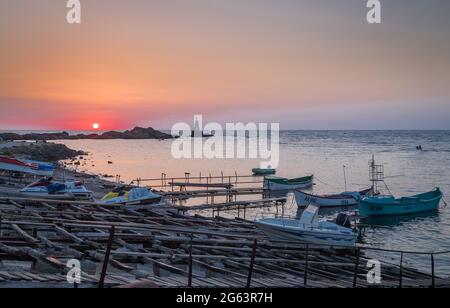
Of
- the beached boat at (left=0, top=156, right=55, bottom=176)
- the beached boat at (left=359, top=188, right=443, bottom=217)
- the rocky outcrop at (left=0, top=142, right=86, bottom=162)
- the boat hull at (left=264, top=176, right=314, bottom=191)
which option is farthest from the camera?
the rocky outcrop at (left=0, top=142, right=86, bottom=162)

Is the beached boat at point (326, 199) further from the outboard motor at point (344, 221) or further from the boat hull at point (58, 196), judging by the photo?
the boat hull at point (58, 196)

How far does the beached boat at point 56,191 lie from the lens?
25.9 meters

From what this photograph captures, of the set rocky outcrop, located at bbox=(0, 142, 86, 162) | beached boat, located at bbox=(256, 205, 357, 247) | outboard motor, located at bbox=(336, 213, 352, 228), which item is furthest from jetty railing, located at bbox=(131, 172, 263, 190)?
beached boat, located at bbox=(256, 205, 357, 247)

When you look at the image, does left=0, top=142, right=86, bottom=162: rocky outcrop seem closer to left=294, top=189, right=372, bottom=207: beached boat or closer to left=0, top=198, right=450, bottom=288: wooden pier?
left=294, top=189, right=372, bottom=207: beached boat

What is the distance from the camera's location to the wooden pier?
932 centimetres

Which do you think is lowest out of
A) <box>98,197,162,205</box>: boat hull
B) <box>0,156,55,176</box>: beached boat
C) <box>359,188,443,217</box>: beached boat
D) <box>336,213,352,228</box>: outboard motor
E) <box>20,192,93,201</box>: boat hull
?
<box>359,188,443,217</box>: beached boat

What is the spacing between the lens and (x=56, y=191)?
26.4 metres

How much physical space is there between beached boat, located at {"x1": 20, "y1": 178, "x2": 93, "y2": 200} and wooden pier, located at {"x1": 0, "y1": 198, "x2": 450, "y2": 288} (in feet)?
21.2

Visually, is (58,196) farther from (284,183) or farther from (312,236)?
(284,183)

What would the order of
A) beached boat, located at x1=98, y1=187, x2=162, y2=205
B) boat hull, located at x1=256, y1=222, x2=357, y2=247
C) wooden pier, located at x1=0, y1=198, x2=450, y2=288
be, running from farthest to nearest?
beached boat, located at x1=98, y1=187, x2=162, y2=205 < boat hull, located at x1=256, y1=222, x2=357, y2=247 < wooden pier, located at x1=0, y1=198, x2=450, y2=288

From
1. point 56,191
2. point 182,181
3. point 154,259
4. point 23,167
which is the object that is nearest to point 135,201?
point 56,191

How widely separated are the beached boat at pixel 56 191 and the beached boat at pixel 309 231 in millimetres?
11681
